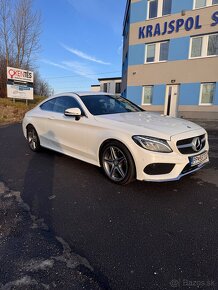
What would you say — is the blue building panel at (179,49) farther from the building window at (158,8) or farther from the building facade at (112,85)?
the building facade at (112,85)

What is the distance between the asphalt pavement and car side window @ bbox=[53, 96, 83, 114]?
4.47 ft

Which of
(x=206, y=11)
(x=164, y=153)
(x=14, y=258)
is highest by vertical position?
(x=206, y=11)

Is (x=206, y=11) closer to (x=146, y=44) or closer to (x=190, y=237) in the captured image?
(x=146, y=44)

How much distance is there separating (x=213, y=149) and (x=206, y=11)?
42.8ft

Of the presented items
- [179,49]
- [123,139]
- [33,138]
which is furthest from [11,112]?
[123,139]

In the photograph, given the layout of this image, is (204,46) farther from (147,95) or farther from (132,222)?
(132,222)

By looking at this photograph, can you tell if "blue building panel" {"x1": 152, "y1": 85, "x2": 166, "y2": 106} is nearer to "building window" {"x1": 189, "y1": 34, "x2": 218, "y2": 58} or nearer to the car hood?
"building window" {"x1": 189, "y1": 34, "x2": 218, "y2": 58}

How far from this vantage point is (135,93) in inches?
742

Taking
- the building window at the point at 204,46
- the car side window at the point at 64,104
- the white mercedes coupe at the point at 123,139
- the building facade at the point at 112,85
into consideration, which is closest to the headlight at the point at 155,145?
the white mercedes coupe at the point at 123,139

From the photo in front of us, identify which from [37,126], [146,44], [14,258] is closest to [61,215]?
[14,258]

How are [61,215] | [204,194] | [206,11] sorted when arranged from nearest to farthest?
1. [61,215]
2. [204,194]
3. [206,11]

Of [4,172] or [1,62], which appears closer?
[4,172]

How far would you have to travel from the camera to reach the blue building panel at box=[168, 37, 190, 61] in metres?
16.0

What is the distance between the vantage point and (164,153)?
3.25 meters
